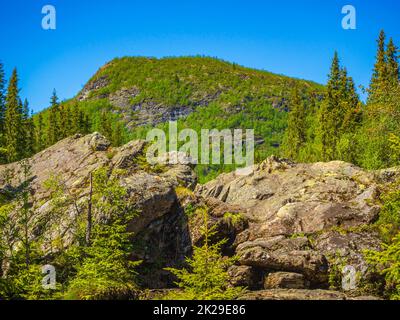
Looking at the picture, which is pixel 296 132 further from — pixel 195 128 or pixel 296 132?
pixel 195 128

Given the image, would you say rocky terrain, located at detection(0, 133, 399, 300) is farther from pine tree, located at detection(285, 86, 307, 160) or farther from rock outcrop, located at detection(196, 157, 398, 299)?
pine tree, located at detection(285, 86, 307, 160)

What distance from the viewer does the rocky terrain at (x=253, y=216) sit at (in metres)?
24.0

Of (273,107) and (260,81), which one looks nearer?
(273,107)

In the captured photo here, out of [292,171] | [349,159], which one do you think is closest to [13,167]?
[292,171]

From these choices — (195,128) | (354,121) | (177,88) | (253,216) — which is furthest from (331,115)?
(177,88)

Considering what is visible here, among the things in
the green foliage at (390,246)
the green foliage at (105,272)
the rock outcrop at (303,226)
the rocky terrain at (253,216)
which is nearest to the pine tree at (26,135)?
the rocky terrain at (253,216)

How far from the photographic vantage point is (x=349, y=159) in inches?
1934

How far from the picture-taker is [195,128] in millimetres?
138500

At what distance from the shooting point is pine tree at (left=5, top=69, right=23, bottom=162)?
6115cm

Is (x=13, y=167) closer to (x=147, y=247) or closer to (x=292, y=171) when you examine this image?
(x=147, y=247)

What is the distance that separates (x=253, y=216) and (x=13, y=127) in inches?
1866

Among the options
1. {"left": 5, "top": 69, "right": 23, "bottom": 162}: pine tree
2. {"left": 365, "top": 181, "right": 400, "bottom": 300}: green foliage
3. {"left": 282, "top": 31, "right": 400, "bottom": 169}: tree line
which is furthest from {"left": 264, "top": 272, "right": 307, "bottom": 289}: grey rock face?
{"left": 5, "top": 69, "right": 23, "bottom": 162}: pine tree

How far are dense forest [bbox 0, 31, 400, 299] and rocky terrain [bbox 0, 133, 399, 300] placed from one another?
1.01 m
